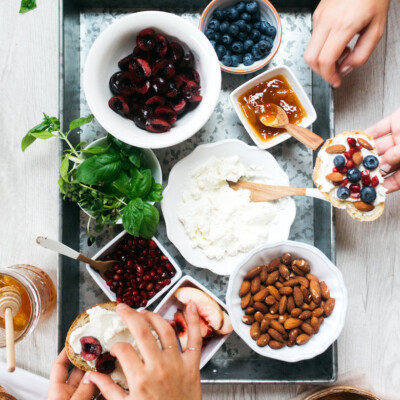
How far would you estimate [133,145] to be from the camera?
3.92ft

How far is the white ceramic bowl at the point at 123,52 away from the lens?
1.17m

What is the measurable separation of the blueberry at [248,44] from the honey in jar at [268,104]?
0.11 meters

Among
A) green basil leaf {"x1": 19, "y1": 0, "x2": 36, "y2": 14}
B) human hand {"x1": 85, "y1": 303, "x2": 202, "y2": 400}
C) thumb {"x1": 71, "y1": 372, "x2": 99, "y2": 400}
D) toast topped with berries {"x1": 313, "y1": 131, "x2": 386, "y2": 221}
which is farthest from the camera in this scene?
green basil leaf {"x1": 19, "y1": 0, "x2": 36, "y2": 14}

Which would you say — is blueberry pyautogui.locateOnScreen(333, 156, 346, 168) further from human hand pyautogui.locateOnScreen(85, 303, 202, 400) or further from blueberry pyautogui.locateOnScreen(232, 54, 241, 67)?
human hand pyautogui.locateOnScreen(85, 303, 202, 400)

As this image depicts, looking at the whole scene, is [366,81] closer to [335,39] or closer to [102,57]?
[335,39]

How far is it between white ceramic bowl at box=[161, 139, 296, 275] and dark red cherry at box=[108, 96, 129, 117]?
24 centimetres

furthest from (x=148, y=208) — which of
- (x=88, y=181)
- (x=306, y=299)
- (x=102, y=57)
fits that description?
(x=306, y=299)

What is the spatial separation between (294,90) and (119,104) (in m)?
0.54

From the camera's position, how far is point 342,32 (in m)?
1.19

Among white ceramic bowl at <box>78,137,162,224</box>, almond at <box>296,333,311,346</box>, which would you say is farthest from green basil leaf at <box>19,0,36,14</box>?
almond at <box>296,333,311,346</box>

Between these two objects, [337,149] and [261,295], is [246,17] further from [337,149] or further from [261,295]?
[261,295]

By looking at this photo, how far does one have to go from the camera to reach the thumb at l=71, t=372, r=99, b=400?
108 cm

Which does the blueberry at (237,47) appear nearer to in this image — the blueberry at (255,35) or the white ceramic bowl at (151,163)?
the blueberry at (255,35)

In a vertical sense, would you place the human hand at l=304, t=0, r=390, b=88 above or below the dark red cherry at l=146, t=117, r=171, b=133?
above
